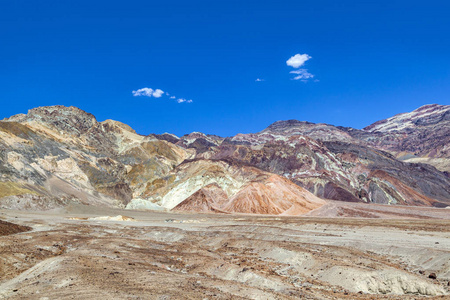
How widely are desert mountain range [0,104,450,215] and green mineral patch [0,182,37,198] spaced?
19 centimetres

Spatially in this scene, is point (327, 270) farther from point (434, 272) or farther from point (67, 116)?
point (67, 116)

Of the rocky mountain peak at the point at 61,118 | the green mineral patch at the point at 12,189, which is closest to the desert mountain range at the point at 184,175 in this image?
the green mineral patch at the point at 12,189

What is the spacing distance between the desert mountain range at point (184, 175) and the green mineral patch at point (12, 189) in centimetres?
19

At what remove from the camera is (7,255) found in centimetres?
2195

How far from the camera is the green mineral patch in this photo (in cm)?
7512

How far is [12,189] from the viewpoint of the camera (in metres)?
76.8

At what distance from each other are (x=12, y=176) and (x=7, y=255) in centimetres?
Result: 6840

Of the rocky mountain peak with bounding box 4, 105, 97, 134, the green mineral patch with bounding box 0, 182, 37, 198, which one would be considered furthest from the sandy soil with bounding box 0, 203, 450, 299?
the rocky mountain peak with bounding box 4, 105, 97, 134

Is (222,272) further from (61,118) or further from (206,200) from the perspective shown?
(61,118)

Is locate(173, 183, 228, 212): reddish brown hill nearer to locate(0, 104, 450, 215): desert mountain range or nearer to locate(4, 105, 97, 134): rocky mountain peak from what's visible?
locate(0, 104, 450, 215): desert mountain range

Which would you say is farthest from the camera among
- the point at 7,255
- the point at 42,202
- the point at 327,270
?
the point at 42,202

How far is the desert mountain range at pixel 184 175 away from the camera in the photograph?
8644 cm

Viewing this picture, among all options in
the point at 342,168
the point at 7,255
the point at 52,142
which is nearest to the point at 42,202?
the point at 52,142

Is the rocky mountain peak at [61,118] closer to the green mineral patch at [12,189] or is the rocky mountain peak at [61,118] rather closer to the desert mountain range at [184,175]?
the desert mountain range at [184,175]
